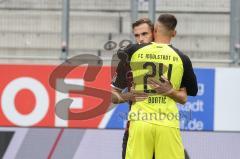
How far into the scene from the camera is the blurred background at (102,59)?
7895 millimetres

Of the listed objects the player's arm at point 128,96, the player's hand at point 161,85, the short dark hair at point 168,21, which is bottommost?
the player's arm at point 128,96

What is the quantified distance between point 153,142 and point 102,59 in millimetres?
3902

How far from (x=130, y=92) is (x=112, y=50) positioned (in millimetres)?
4214

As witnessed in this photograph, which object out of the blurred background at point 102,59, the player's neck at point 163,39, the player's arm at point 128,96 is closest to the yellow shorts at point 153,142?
the player's arm at point 128,96

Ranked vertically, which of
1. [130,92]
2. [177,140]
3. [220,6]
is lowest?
[177,140]

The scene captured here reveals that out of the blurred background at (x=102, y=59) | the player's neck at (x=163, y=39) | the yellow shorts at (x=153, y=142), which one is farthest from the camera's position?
the blurred background at (x=102, y=59)

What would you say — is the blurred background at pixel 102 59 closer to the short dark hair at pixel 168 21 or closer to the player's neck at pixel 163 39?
the player's neck at pixel 163 39

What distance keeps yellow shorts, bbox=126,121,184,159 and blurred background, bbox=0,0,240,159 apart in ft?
10.9

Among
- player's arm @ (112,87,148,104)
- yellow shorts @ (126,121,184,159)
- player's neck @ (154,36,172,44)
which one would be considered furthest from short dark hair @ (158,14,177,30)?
yellow shorts @ (126,121,184,159)

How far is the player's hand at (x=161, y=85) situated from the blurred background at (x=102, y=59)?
3.31 meters

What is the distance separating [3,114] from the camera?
26.2 feet

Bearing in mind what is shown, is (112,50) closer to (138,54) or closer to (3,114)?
(3,114)

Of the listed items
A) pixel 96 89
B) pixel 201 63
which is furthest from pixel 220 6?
pixel 96 89

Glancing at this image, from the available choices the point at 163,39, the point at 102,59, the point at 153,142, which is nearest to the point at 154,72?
the point at 163,39
